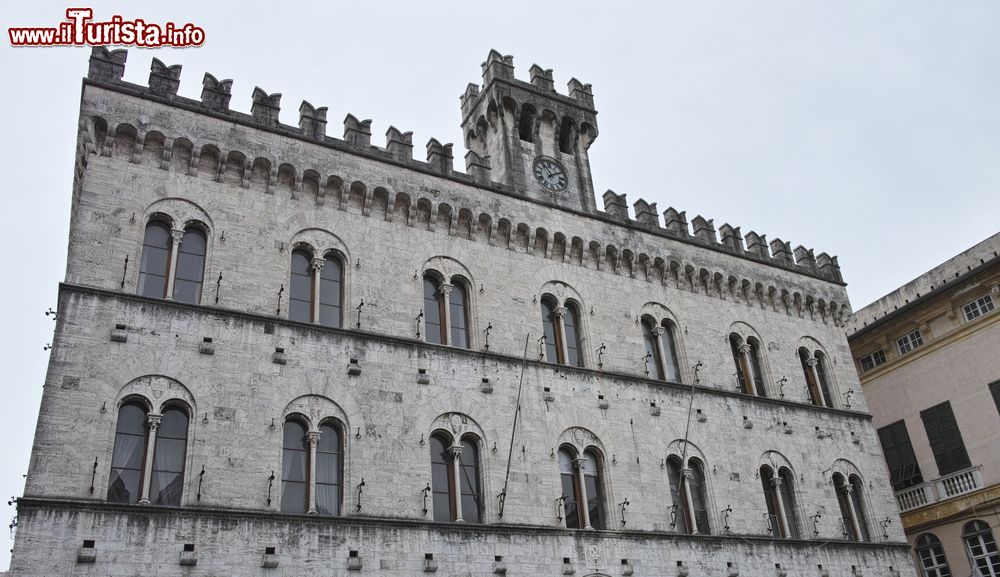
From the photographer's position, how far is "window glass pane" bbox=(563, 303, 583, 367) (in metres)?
22.8

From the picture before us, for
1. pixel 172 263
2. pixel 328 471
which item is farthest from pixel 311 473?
pixel 172 263

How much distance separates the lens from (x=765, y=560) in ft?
73.8

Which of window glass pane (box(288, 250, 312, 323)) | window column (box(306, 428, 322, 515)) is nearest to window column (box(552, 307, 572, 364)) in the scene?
window glass pane (box(288, 250, 312, 323))

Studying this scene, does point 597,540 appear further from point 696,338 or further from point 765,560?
point 696,338

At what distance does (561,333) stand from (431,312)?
12.1 feet

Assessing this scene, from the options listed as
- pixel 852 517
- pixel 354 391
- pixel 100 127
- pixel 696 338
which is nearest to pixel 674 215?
pixel 696 338

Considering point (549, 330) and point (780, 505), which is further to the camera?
point (780, 505)

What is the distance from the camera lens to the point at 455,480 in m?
19.1

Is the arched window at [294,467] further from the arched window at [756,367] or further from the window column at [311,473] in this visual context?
the arched window at [756,367]

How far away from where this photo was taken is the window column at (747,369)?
25562mm

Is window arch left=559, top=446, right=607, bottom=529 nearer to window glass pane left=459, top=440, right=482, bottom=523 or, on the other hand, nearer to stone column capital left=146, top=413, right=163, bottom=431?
window glass pane left=459, top=440, right=482, bottom=523

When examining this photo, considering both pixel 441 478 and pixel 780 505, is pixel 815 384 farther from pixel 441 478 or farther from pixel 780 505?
pixel 441 478

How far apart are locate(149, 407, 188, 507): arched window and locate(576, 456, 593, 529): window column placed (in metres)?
8.99

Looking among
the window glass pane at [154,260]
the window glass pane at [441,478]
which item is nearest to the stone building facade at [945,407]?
the window glass pane at [441,478]
